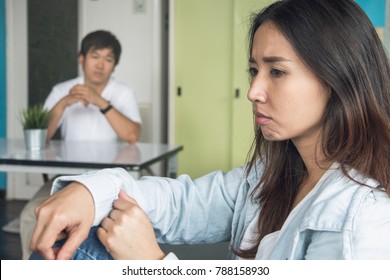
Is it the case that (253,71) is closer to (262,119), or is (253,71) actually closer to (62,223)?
(262,119)

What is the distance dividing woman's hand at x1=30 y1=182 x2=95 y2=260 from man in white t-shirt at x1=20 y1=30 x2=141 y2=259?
1564mm

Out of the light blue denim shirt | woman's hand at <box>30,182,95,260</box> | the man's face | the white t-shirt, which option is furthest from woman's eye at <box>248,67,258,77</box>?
the man's face

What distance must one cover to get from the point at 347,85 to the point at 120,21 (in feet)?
9.16

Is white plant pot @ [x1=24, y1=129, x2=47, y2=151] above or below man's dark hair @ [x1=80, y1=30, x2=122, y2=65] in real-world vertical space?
below

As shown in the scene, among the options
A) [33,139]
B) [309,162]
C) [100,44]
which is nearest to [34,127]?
[33,139]

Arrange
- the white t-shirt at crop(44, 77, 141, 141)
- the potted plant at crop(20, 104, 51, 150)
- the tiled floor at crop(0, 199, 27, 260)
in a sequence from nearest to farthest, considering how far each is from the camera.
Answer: the potted plant at crop(20, 104, 51, 150), the tiled floor at crop(0, 199, 27, 260), the white t-shirt at crop(44, 77, 141, 141)

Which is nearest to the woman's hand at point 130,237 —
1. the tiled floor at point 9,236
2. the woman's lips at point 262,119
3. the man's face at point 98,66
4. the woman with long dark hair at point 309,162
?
the woman with long dark hair at point 309,162

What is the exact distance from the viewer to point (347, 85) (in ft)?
2.19

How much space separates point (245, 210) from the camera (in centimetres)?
82

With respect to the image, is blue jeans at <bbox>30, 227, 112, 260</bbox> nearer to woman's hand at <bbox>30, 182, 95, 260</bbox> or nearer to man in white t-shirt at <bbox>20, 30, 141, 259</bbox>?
woman's hand at <bbox>30, 182, 95, 260</bbox>

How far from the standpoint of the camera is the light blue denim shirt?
569 millimetres

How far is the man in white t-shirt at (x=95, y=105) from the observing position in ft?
7.74

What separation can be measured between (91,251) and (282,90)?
33cm
